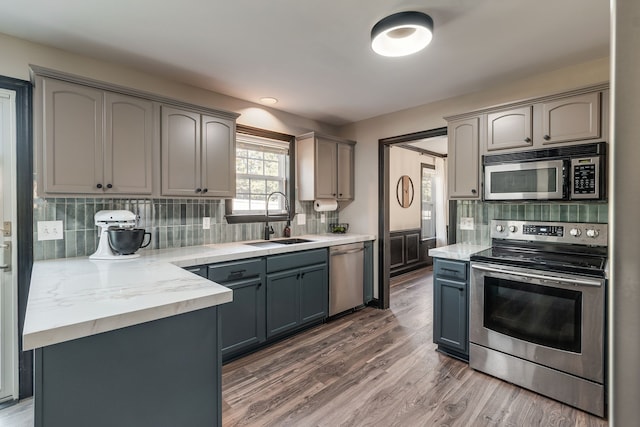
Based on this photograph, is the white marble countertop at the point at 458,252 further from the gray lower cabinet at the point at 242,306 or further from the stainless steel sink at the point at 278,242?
the gray lower cabinet at the point at 242,306

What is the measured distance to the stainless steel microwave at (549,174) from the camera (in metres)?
2.24

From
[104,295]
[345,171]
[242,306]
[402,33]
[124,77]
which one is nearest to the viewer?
[104,295]

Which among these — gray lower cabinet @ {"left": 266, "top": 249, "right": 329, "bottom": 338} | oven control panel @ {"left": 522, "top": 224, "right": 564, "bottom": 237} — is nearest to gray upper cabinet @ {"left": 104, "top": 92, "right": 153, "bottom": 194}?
gray lower cabinet @ {"left": 266, "top": 249, "right": 329, "bottom": 338}

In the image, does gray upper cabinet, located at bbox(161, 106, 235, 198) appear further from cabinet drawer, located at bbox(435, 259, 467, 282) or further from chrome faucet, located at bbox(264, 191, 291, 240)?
cabinet drawer, located at bbox(435, 259, 467, 282)

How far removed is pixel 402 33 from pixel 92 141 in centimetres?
216

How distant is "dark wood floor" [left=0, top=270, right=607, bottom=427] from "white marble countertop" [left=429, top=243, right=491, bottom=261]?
0.87 meters

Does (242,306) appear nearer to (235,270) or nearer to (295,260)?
(235,270)

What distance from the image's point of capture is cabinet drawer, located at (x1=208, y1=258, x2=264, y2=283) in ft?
8.19

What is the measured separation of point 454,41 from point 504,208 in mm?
1544

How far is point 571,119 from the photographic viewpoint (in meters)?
2.37

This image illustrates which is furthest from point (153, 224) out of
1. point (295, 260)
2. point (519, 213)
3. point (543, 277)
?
point (519, 213)

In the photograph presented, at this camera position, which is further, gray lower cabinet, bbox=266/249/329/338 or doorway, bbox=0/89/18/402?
gray lower cabinet, bbox=266/249/329/338

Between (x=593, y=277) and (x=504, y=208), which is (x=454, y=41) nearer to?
(x=504, y=208)

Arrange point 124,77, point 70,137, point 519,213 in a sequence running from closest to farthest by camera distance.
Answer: point 70,137
point 124,77
point 519,213
